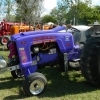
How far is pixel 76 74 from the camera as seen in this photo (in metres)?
5.79

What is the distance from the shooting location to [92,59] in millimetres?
4270

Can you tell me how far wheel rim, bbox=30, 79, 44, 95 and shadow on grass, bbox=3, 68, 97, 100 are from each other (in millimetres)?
111

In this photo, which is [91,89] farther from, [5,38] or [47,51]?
[5,38]

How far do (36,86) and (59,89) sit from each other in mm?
582

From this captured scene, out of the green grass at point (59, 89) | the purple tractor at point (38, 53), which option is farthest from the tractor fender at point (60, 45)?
the green grass at point (59, 89)

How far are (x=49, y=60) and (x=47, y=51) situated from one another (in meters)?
0.21

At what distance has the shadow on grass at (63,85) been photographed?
444 centimetres

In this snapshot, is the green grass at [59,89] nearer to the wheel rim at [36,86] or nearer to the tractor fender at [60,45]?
the wheel rim at [36,86]

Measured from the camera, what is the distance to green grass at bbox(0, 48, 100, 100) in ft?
14.0

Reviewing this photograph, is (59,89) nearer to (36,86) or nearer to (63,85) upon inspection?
(63,85)

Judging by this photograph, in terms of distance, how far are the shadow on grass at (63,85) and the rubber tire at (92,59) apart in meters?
0.42

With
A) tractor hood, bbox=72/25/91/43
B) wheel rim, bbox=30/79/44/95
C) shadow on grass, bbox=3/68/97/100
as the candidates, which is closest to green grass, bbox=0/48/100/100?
shadow on grass, bbox=3/68/97/100

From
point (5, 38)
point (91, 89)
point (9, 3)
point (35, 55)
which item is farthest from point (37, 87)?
point (9, 3)

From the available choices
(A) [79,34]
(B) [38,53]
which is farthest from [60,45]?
(A) [79,34]
